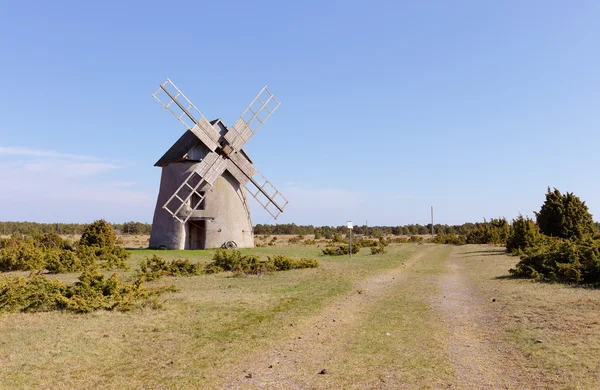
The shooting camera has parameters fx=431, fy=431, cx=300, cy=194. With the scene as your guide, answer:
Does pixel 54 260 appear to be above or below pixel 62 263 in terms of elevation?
above

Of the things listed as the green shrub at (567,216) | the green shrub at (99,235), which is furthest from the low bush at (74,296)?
the green shrub at (567,216)

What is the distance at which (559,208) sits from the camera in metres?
33.2

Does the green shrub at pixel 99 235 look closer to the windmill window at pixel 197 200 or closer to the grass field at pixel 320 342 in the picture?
the windmill window at pixel 197 200

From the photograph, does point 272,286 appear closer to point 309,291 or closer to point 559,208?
point 309,291

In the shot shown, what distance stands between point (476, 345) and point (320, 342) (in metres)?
3.17

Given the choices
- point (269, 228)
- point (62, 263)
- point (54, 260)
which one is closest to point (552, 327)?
point (54, 260)

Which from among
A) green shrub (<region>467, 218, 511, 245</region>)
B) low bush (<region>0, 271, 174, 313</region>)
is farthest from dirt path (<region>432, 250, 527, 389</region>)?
green shrub (<region>467, 218, 511, 245</region>)

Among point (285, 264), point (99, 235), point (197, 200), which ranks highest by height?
point (197, 200)

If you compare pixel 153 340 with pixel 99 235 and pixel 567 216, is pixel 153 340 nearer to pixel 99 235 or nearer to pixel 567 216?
pixel 99 235

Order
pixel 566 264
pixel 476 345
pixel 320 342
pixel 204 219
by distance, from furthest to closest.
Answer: pixel 204 219
pixel 566 264
pixel 320 342
pixel 476 345

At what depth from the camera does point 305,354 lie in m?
8.27

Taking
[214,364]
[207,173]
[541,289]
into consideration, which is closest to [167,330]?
[214,364]

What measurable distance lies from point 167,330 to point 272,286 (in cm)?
750

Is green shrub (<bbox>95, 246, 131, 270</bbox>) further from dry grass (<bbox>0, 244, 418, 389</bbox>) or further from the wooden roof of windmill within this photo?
the wooden roof of windmill
